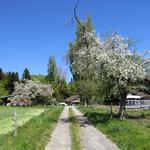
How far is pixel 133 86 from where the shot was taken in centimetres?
3969

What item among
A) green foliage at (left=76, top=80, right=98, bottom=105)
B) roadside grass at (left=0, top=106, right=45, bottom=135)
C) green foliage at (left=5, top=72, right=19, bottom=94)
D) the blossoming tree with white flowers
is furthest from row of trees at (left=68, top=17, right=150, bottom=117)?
green foliage at (left=5, top=72, right=19, bottom=94)

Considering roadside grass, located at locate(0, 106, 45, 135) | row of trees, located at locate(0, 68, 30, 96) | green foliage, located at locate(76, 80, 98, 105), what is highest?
row of trees, located at locate(0, 68, 30, 96)

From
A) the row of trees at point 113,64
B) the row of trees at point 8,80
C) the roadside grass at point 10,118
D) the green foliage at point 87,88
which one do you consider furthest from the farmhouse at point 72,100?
the row of trees at point 113,64

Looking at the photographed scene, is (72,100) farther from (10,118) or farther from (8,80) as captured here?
(10,118)

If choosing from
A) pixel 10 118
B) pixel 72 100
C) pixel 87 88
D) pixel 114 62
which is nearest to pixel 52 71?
pixel 72 100

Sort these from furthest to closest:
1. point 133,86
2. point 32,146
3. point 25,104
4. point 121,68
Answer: point 25,104 < point 133,86 < point 121,68 < point 32,146

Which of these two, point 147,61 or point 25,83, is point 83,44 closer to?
point 147,61

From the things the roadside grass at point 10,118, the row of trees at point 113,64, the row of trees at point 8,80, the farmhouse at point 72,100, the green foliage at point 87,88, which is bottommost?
the roadside grass at point 10,118

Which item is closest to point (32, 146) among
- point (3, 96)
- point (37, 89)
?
point (37, 89)

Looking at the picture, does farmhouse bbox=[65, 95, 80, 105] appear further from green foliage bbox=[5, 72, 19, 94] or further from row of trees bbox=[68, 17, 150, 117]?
row of trees bbox=[68, 17, 150, 117]

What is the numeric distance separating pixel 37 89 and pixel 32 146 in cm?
10364

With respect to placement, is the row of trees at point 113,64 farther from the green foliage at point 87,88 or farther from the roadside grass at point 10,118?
the green foliage at point 87,88

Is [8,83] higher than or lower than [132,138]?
higher

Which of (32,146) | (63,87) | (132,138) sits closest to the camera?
(32,146)
